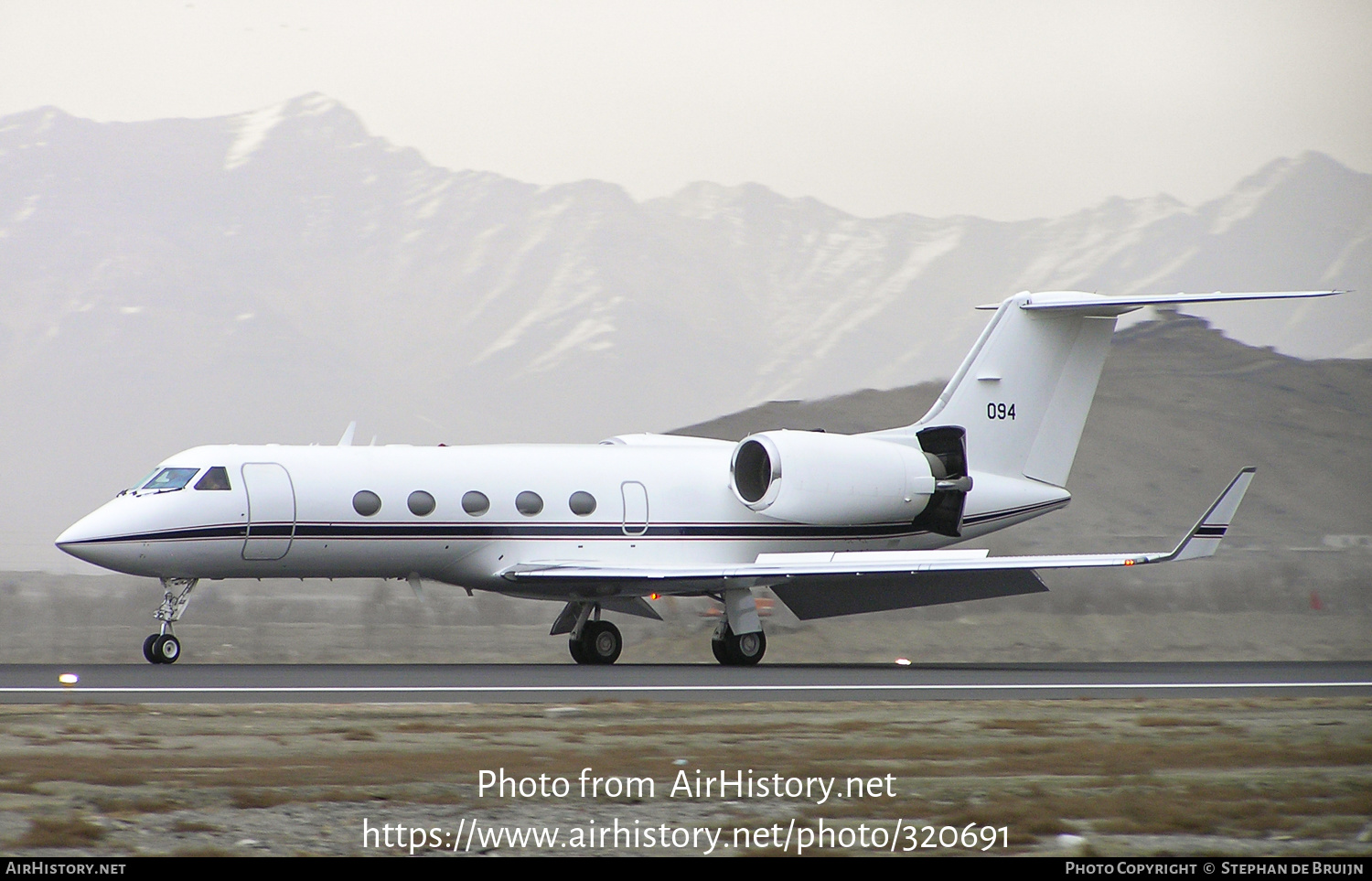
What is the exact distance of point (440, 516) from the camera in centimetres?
2162

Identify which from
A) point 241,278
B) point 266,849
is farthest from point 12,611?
point 241,278

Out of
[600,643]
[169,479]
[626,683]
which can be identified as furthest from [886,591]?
[169,479]

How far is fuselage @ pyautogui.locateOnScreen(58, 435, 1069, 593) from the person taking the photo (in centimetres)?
2048

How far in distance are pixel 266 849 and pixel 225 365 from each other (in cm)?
4562

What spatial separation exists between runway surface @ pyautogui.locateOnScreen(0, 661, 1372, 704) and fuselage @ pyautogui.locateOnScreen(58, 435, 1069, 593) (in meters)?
1.50

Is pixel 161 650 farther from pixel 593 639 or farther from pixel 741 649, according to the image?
pixel 741 649

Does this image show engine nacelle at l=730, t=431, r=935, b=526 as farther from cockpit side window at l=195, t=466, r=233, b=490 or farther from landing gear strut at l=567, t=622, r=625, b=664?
cockpit side window at l=195, t=466, r=233, b=490

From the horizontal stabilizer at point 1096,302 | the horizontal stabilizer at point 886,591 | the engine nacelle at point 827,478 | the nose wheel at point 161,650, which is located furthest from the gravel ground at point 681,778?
the horizontal stabilizer at point 1096,302

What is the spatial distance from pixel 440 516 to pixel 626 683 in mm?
5143

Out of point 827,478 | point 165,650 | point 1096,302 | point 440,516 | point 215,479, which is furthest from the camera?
point 1096,302

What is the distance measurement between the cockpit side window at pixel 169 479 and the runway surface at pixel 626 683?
7.84 feet

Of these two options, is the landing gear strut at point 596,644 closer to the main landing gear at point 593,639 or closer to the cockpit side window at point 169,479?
the main landing gear at point 593,639

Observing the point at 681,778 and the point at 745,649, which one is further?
the point at 745,649
